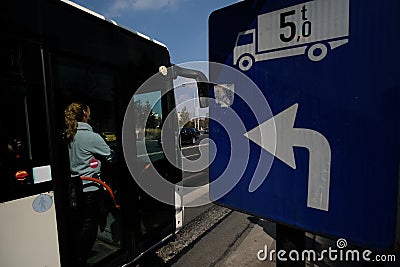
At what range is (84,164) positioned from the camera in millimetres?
2393

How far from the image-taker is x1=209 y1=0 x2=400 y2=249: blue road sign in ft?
2.47

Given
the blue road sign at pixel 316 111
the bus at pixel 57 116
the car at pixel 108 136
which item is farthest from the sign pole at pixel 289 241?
the car at pixel 108 136

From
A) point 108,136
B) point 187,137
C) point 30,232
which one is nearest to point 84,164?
point 108,136

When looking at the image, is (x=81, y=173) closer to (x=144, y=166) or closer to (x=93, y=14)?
(x=144, y=166)

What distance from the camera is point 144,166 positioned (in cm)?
296

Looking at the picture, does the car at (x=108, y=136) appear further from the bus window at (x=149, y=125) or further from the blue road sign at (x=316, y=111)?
the blue road sign at (x=316, y=111)

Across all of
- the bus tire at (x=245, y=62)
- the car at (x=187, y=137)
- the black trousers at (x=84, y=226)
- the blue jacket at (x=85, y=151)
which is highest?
the bus tire at (x=245, y=62)

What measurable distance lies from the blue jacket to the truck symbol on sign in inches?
72.8

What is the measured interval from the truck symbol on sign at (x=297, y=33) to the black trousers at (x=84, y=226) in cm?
201

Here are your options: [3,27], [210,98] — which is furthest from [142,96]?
[210,98]

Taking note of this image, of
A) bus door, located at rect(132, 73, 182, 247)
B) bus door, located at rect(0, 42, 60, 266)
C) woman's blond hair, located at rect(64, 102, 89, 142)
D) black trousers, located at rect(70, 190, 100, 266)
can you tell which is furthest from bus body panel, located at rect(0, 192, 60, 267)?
bus door, located at rect(132, 73, 182, 247)

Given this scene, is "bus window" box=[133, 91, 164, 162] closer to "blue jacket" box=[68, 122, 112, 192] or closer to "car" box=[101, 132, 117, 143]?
"car" box=[101, 132, 117, 143]

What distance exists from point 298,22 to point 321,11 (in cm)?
9

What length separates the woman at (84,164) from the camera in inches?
88.4
